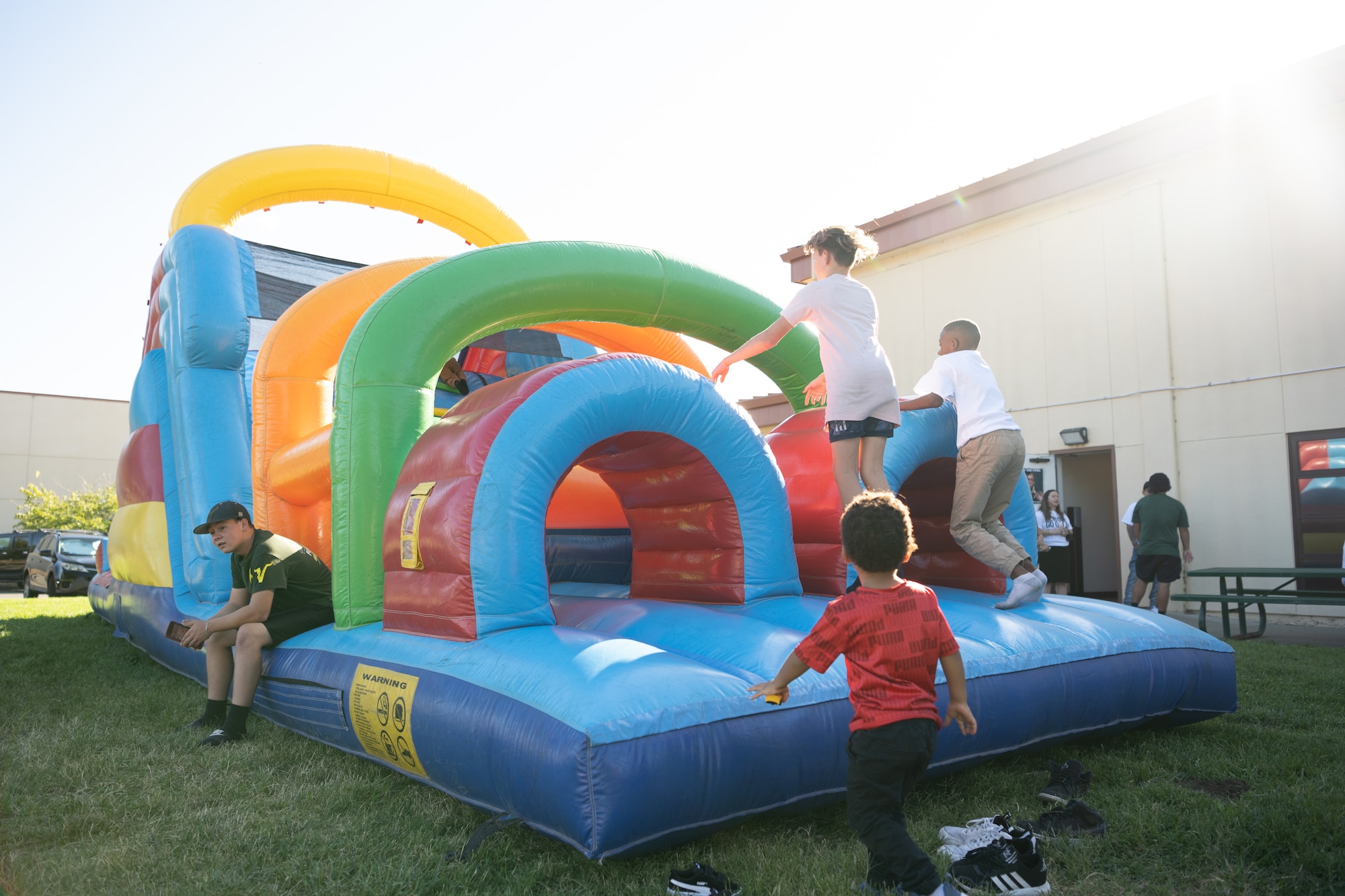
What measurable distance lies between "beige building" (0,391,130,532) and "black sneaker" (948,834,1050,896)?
1305 inches

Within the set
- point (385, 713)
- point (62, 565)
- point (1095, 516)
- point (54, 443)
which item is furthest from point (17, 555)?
point (1095, 516)

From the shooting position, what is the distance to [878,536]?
7.22 ft

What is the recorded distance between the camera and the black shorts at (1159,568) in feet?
23.1

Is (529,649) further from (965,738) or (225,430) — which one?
(225,430)

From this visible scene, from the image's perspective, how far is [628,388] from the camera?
3.43m

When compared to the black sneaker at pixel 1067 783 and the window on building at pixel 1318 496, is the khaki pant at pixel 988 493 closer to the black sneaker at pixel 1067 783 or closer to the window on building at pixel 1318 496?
the black sneaker at pixel 1067 783

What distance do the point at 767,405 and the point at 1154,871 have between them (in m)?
12.2

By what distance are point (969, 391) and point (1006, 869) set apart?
2.25 m

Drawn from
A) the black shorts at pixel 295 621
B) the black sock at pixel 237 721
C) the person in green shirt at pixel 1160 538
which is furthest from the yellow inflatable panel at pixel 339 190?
the person in green shirt at pixel 1160 538

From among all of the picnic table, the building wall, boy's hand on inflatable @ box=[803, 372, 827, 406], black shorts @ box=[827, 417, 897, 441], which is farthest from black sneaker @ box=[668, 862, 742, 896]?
the building wall

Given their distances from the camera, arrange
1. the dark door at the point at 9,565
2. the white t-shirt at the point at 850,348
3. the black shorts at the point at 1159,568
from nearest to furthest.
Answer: the white t-shirt at the point at 850,348, the black shorts at the point at 1159,568, the dark door at the point at 9,565

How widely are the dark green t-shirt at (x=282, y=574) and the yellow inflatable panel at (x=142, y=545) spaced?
75.9 inches

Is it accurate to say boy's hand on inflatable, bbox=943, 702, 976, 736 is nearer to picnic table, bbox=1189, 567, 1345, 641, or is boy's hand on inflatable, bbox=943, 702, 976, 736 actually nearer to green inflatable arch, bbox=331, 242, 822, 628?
green inflatable arch, bbox=331, 242, 822, 628


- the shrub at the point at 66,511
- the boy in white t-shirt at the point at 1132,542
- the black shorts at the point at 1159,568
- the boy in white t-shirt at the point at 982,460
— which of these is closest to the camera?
the boy in white t-shirt at the point at 982,460
